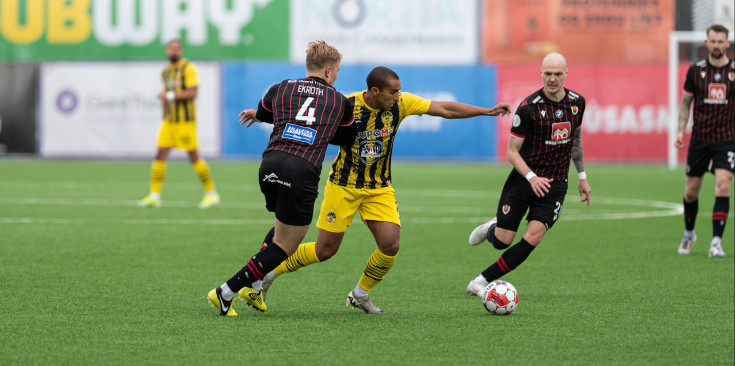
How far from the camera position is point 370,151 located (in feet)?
22.7

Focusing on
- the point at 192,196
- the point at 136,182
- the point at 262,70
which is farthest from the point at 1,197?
the point at 262,70

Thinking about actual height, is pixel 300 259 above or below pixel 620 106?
below

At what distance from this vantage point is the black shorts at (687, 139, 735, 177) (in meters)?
10.2

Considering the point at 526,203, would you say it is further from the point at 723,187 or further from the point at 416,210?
the point at 416,210

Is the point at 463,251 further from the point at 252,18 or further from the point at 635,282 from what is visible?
the point at 252,18

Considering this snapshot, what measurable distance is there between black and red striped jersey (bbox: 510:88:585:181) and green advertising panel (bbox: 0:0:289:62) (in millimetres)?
22793

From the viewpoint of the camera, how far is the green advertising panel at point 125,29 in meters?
30.1

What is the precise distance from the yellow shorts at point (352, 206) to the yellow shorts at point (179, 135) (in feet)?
26.8

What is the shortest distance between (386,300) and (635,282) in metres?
2.13

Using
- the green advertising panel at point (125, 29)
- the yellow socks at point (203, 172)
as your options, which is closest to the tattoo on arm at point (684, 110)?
the yellow socks at point (203, 172)

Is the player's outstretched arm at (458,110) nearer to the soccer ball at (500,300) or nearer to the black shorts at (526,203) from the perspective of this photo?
the black shorts at (526,203)

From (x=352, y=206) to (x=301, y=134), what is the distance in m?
0.70

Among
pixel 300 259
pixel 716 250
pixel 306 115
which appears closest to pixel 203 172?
pixel 716 250

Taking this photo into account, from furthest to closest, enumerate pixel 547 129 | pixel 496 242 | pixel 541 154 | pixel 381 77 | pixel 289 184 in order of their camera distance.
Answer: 1. pixel 496 242
2. pixel 541 154
3. pixel 547 129
4. pixel 381 77
5. pixel 289 184
